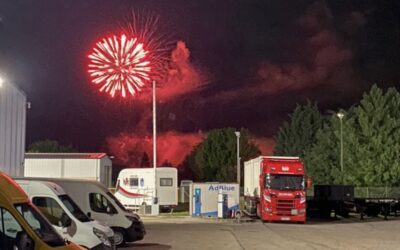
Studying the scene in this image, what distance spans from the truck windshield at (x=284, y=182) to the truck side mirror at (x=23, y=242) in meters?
30.5

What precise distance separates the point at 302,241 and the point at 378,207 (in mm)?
21154

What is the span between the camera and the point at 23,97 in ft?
88.7

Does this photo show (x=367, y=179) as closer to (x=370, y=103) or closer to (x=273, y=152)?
(x=370, y=103)

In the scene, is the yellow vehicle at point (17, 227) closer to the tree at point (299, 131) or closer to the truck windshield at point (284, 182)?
the truck windshield at point (284, 182)

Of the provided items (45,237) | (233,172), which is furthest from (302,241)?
(233,172)

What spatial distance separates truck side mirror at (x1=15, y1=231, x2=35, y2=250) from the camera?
26.1 feet

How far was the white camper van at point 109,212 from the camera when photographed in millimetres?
21375

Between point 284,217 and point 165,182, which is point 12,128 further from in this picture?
point 165,182

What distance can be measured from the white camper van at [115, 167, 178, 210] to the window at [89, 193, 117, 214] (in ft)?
79.3

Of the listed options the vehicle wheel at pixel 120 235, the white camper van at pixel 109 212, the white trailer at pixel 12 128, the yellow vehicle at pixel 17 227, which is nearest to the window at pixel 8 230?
the yellow vehicle at pixel 17 227

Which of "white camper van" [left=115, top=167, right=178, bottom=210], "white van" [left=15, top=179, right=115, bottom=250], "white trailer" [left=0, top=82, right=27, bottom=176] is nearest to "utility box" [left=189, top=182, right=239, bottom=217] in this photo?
"white camper van" [left=115, top=167, right=178, bottom=210]

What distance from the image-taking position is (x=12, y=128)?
25.9 meters

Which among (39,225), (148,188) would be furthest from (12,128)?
(148,188)

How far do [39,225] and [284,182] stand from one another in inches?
1180
